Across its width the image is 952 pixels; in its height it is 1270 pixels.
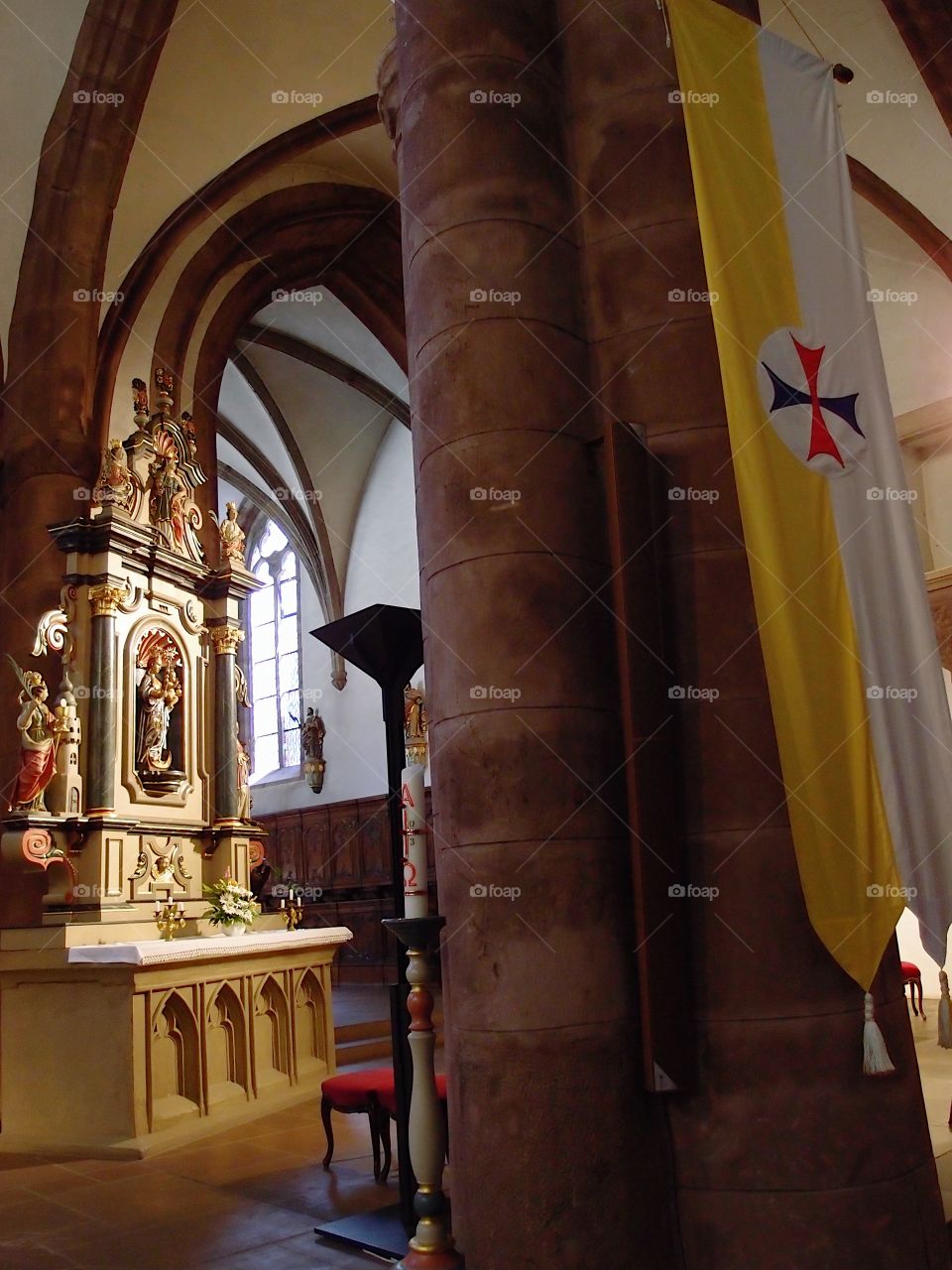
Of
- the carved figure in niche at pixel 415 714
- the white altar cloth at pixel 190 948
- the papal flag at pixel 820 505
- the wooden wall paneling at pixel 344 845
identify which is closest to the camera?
the papal flag at pixel 820 505

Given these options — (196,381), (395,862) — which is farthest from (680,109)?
(196,381)

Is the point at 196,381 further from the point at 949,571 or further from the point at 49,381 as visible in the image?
the point at 949,571

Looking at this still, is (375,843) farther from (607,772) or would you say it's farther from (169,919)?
(607,772)

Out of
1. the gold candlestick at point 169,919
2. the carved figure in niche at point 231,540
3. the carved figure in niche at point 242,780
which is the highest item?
the carved figure in niche at point 231,540

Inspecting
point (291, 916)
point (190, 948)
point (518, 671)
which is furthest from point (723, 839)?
point (291, 916)

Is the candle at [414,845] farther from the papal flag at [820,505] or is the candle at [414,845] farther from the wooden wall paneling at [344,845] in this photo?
the wooden wall paneling at [344,845]

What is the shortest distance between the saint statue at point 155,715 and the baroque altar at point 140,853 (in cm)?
1

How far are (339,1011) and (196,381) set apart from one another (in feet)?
20.1

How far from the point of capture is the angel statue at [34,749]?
7094 mm

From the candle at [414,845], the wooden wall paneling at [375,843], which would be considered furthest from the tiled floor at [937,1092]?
the wooden wall paneling at [375,843]

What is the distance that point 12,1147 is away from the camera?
600cm

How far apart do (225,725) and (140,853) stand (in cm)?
135

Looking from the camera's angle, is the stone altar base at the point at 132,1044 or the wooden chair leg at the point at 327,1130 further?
the stone altar base at the point at 132,1044

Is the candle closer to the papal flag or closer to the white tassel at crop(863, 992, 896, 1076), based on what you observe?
the papal flag
